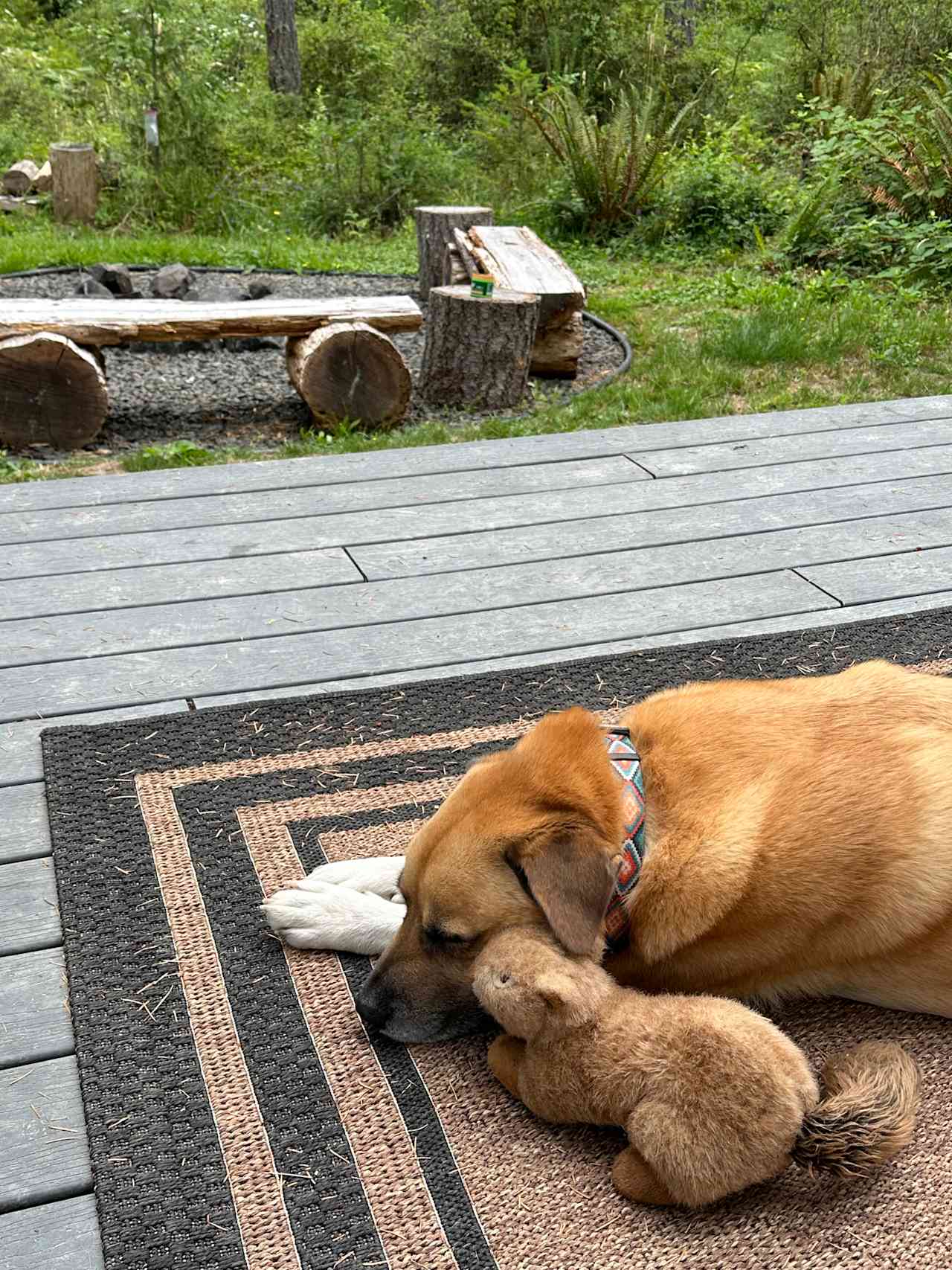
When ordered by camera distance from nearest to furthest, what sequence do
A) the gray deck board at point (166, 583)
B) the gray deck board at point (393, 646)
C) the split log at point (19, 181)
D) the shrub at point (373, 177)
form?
the gray deck board at point (393, 646) < the gray deck board at point (166, 583) < the shrub at point (373, 177) < the split log at point (19, 181)

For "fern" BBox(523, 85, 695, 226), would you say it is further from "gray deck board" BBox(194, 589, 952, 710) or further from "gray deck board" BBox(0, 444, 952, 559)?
"gray deck board" BBox(194, 589, 952, 710)

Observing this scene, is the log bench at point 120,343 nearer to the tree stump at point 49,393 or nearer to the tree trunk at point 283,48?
the tree stump at point 49,393

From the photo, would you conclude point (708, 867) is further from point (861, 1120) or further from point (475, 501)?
point (475, 501)

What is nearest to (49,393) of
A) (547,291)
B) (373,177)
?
(547,291)

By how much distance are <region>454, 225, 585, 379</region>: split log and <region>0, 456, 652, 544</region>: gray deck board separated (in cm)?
176

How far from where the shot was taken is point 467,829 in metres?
1.99

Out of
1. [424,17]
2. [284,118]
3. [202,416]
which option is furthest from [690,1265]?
[424,17]

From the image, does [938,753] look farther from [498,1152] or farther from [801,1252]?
[498,1152]

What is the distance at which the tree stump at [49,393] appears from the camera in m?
5.28

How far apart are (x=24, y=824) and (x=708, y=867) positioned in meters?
1.54

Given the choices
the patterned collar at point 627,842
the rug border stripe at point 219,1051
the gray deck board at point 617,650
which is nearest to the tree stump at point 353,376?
the gray deck board at point 617,650

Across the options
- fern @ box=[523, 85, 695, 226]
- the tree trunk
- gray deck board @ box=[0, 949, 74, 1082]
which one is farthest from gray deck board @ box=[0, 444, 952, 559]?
the tree trunk

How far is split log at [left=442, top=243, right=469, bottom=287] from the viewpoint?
7141mm

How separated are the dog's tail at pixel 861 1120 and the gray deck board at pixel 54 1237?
105cm
